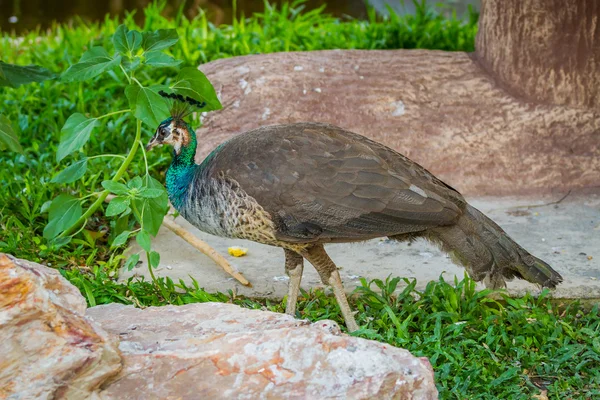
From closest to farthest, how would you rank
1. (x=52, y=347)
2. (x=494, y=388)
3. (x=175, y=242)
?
(x=52, y=347), (x=494, y=388), (x=175, y=242)

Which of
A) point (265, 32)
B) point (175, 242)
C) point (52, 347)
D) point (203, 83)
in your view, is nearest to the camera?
point (52, 347)

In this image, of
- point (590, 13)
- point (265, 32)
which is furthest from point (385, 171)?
point (265, 32)

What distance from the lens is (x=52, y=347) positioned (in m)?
2.60

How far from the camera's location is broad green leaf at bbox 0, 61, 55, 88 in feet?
15.6

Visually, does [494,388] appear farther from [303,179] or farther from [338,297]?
[303,179]

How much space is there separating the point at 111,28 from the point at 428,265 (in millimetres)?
4123

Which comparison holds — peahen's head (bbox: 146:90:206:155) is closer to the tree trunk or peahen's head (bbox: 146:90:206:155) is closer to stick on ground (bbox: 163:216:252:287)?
stick on ground (bbox: 163:216:252:287)

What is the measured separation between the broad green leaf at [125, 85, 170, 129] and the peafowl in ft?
1.00

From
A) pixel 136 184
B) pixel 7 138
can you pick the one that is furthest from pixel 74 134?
pixel 136 184

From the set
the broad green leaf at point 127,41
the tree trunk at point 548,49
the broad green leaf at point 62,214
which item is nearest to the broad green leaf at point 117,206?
the broad green leaf at point 62,214

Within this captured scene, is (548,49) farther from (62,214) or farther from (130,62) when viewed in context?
(62,214)

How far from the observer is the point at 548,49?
585cm

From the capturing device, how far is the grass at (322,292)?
3.96m

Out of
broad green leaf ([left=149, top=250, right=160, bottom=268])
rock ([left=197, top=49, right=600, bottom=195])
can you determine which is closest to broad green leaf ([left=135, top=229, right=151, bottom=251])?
broad green leaf ([left=149, top=250, right=160, bottom=268])
